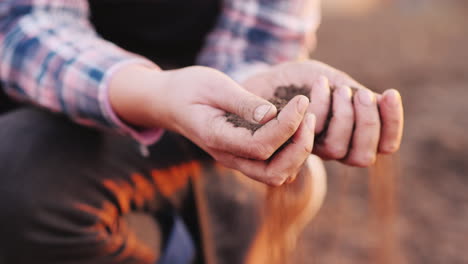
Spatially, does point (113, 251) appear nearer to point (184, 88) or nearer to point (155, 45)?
point (184, 88)

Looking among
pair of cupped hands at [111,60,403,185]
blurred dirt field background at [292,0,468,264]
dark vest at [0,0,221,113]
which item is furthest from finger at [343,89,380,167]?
dark vest at [0,0,221,113]

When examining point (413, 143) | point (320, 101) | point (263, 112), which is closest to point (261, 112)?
point (263, 112)

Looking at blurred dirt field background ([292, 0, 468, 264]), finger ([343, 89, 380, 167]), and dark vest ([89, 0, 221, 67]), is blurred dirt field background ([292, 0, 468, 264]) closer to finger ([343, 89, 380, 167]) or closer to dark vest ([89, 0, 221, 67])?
finger ([343, 89, 380, 167])

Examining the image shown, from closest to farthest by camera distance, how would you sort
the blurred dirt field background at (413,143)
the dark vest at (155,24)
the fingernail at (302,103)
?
the fingernail at (302,103)
the dark vest at (155,24)
the blurred dirt field background at (413,143)

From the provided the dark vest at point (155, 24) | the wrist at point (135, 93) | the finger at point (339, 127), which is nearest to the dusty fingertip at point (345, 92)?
the finger at point (339, 127)

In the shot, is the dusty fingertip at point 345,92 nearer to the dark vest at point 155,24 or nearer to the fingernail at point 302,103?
the fingernail at point 302,103

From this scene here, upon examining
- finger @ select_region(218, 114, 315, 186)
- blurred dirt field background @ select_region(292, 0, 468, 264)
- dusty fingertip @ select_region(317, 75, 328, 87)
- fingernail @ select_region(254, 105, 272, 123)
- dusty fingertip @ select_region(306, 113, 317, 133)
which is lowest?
blurred dirt field background @ select_region(292, 0, 468, 264)
